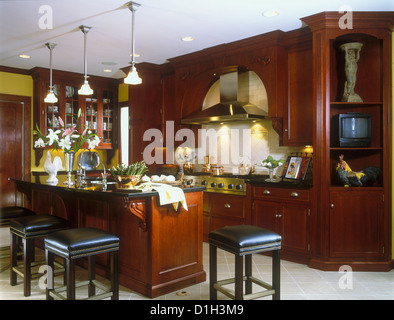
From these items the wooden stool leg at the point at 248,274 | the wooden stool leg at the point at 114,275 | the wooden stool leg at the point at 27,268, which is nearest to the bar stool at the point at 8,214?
the wooden stool leg at the point at 27,268

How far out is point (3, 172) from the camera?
651 centimetres

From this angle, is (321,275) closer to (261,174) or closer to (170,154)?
(261,174)

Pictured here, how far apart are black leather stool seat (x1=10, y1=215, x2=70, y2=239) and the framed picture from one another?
2661mm

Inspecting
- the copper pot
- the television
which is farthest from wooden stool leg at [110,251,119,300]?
the copper pot

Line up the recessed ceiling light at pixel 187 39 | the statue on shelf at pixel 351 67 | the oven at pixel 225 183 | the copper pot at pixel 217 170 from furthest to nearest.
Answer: the copper pot at pixel 217 170
the recessed ceiling light at pixel 187 39
the oven at pixel 225 183
the statue on shelf at pixel 351 67

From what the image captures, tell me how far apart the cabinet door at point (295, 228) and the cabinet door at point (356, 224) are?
0.28 meters

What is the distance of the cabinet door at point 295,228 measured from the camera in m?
4.06

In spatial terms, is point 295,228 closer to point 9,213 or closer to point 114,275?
point 114,275

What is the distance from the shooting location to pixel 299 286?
337 centimetres

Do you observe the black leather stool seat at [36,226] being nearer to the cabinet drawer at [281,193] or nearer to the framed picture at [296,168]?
the cabinet drawer at [281,193]

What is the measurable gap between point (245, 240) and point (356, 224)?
1.99 metres

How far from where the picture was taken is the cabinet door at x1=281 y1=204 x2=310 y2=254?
406 cm

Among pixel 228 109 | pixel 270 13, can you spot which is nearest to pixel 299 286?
pixel 228 109

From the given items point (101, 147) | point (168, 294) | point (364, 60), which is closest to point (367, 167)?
point (364, 60)
